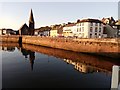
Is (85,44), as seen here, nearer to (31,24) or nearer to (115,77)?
(115,77)

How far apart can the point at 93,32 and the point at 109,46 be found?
34.2 metres

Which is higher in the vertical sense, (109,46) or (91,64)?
(109,46)

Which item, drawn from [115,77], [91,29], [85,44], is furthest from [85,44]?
[115,77]

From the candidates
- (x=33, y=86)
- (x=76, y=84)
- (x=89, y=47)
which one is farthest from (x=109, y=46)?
(x=33, y=86)

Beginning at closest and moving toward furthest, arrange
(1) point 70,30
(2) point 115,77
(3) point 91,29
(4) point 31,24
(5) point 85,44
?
(2) point 115,77 → (5) point 85,44 → (3) point 91,29 → (1) point 70,30 → (4) point 31,24

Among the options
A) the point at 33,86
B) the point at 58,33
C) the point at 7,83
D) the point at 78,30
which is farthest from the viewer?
the point at 58,33

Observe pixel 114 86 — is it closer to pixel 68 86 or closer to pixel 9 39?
pixel 68 86

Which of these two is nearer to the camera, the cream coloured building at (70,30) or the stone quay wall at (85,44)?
the stone quay wall at (85,44)

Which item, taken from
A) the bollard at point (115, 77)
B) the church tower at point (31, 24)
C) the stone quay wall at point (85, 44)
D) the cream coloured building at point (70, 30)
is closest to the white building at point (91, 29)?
the cream coloured building at point (70, 30)

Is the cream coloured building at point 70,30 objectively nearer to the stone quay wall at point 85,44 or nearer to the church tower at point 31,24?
the stone quay wall at point 85,44

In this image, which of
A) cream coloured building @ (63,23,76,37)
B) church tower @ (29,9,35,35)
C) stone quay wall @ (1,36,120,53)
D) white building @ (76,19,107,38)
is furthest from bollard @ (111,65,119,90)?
church tower @ (29,9,35,35)

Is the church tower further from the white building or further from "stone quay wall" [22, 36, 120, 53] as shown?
"stone quay wall" [22, 36, 120, 53]

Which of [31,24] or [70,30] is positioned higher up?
[31,24]

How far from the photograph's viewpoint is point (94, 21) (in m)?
69.3
